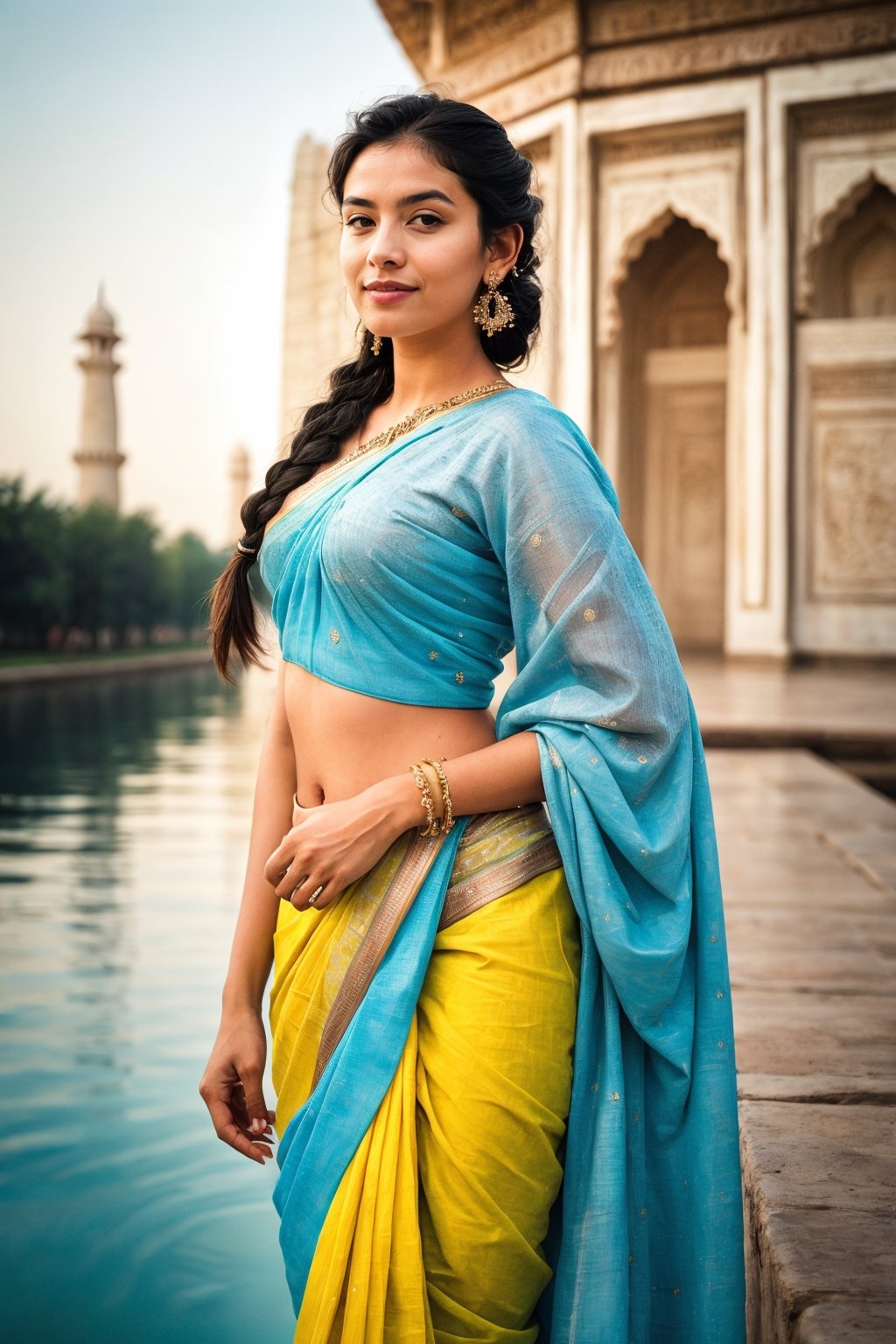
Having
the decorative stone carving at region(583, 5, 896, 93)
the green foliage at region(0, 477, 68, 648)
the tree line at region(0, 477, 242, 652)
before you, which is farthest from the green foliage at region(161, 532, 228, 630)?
the decorative stone carving at region(583, 5, 896, 93)

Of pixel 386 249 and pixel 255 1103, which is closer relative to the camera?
pixel 386 249

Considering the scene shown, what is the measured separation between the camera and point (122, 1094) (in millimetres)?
2928

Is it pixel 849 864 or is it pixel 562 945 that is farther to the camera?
pixel 849 864

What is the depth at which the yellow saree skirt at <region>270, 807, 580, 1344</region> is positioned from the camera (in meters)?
0.98

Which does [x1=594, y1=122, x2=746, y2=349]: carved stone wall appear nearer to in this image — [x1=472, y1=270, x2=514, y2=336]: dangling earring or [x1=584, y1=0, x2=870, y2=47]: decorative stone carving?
[x1=584, y1=0, x2=870, y2=47]: decorative stone carving

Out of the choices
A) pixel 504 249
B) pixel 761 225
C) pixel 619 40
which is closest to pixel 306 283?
pixel 619 40

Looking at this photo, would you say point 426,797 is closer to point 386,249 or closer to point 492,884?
point 492,884

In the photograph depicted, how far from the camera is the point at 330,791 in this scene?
3.84 feet

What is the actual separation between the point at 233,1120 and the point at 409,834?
362 mm

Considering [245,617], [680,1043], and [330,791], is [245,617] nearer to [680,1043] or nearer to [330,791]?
[330,791]

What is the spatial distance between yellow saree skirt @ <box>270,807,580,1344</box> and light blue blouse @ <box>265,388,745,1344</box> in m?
0.02

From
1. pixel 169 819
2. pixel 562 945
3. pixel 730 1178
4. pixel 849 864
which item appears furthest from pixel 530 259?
pixel 169 819

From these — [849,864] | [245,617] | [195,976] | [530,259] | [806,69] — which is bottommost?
[195,976]

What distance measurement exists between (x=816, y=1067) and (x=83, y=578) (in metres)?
21.1
